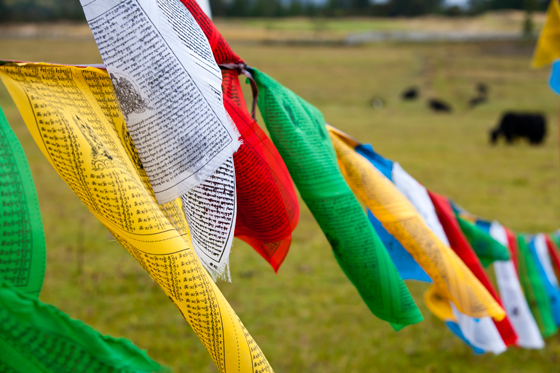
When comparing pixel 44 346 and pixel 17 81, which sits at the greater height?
pixel 17 81

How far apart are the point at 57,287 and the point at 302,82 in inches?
509

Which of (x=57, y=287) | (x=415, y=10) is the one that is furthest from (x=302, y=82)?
(x=415, y=10)

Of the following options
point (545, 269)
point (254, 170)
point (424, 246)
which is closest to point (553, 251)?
point (545, 269)

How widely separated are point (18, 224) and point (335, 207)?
450mm

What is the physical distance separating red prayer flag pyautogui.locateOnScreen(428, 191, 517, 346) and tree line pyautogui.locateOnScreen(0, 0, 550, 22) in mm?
19023

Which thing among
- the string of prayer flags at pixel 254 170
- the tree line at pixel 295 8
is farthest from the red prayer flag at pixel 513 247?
the tree line at pixel 295 8

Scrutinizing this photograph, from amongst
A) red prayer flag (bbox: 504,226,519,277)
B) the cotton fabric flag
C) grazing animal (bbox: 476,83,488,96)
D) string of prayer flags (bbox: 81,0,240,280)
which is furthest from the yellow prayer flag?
grazing animal (bbox: 476,83,488,96)

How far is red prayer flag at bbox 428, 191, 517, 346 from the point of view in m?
0.97

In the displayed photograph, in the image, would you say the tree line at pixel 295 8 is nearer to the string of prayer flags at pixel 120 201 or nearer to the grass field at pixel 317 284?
the grass field at pixel 317 284

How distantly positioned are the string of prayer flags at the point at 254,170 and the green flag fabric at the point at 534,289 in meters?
1.23

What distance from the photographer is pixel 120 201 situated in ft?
1.46

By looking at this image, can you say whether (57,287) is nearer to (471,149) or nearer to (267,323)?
(267,323)

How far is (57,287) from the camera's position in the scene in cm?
243

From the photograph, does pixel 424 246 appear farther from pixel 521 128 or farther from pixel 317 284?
pixel 521 128
